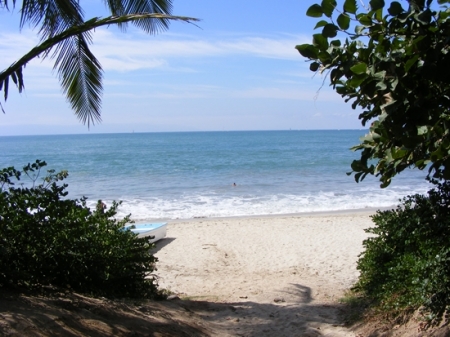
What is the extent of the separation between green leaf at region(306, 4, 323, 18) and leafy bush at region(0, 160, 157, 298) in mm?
3197

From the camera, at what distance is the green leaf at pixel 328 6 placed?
103 inches

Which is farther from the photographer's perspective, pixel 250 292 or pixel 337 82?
pixel 250 292

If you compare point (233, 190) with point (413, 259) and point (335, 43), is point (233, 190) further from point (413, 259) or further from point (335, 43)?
point (335, 43)

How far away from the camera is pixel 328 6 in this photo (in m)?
2.64

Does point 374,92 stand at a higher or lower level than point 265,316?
higher

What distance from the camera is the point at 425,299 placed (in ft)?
13.2

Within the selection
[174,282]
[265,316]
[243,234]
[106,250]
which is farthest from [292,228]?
[106,250]

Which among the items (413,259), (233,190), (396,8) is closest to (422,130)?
(396,8)

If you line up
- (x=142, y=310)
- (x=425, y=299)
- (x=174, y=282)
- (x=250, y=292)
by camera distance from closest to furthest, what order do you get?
(x=425, y=299), (x=142, y=310), (x=250, y=292), (x=174, y=282)

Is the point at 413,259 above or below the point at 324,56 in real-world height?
below

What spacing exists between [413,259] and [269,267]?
5803mm

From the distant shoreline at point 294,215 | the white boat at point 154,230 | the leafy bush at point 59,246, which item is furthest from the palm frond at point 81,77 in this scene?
the distant shoreline at point 294,215

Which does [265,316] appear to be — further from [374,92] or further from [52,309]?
[374,92]

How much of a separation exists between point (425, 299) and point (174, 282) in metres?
5.50
